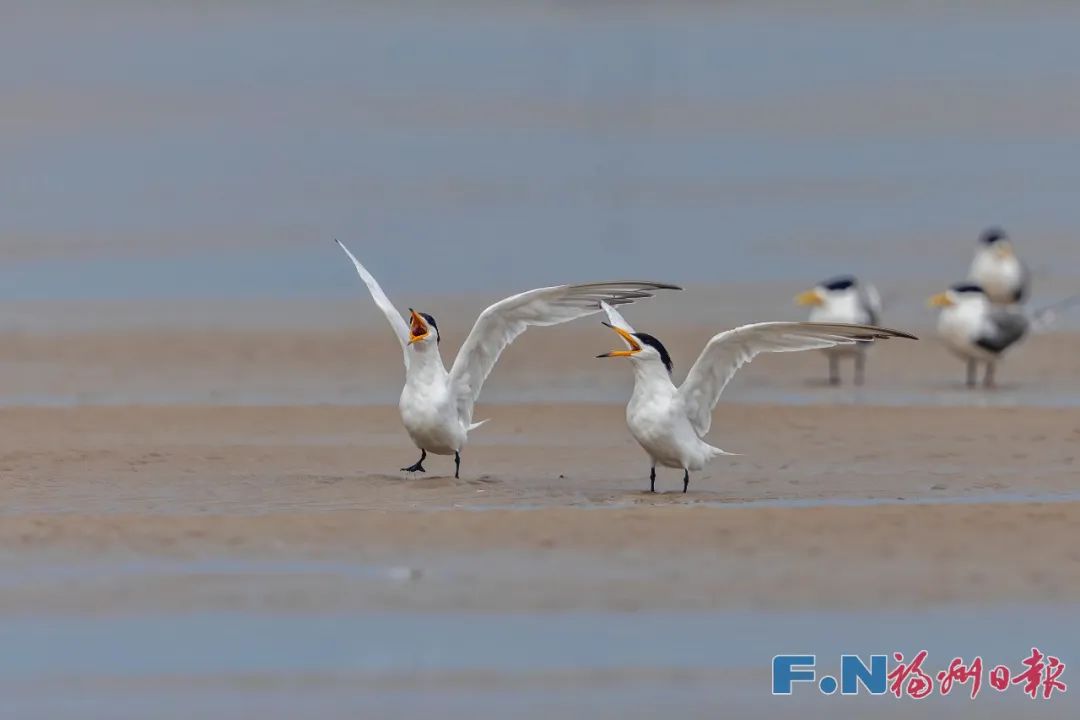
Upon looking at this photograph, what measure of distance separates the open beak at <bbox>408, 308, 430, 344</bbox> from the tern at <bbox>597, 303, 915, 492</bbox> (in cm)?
104

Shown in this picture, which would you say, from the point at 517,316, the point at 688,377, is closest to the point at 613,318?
the point at 517,316

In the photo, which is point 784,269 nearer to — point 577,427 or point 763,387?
point 763,387

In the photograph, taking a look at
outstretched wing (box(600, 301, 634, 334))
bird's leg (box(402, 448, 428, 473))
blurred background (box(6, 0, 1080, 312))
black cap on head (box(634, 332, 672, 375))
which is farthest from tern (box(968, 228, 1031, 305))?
black cap on head (box(634, 332, 672, 375))

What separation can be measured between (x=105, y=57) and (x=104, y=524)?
1256 inches

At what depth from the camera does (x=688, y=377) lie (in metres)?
11.8

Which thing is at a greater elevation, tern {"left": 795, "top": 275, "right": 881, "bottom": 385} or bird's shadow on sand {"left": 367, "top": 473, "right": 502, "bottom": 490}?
tern {"left": 795, "top": 275, "right": 881, "bottom": 385}

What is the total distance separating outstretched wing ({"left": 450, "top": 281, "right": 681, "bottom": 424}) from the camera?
12133 millimetres

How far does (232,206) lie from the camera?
28.2 meters

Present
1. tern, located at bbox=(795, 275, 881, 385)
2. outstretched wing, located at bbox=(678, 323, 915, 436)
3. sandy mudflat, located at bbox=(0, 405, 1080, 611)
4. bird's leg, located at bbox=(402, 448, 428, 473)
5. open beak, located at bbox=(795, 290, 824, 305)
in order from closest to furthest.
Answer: sandy mudflat, located at bbox=(0, 405, 1080, 611), outstretched wing, located at bbox=(678, 323, 915, 436), bird's leg, located at bbox=(402, 448, 428, 473), tern, located at bbox=(795, 275, 881, 385), open beak, located at bbox=(795, 290, 824, 305)

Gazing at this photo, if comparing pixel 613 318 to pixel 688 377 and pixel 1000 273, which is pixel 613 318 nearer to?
pixel 688 377

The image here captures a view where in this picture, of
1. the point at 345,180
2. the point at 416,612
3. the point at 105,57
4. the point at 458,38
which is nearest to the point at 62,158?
the point at 345,180

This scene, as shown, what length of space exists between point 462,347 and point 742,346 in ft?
4.98

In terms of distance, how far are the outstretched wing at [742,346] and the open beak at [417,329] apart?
1407mm

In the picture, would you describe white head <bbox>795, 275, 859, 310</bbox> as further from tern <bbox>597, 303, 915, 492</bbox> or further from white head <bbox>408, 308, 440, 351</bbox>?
white head <bbox>408, 308, 440, 351</bbox>
